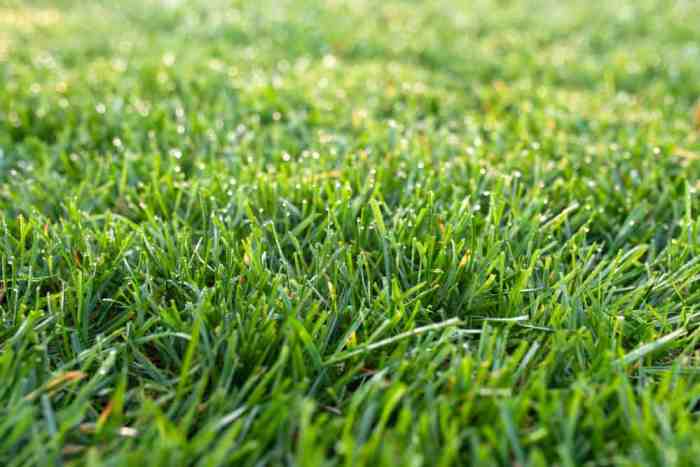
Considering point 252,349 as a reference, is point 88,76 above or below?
above

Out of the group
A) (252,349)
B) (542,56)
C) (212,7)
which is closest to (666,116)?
(542,56)

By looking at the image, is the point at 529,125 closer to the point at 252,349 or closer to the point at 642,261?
the point at 642,261

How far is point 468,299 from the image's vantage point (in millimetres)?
1514

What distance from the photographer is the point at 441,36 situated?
13.0 feet

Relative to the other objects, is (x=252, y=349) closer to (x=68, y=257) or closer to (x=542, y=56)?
(x=68, y=257)

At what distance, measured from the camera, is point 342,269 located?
1.57m

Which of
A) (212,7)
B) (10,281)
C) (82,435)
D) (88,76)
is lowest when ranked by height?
(82,435)

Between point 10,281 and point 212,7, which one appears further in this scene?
point 212,7

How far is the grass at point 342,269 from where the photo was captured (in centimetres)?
117

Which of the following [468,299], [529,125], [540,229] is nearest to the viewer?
[468,299]

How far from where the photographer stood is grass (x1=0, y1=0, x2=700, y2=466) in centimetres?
117

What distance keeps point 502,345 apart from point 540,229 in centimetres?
52

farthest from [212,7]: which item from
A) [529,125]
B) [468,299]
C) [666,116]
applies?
[468,299]

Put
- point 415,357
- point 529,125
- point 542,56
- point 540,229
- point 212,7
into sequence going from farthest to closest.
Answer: point 212,7
point 542,56
point 529,125
point 540,229
point 415,357
